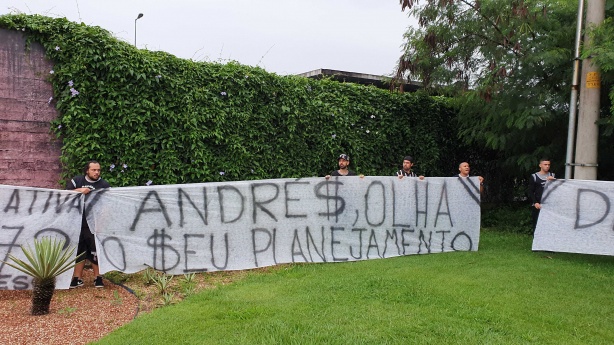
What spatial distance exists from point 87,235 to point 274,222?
2.49m

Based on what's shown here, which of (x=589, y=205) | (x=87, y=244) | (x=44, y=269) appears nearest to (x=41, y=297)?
(x=44, y=269)

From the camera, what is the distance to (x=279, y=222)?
7.20 meters

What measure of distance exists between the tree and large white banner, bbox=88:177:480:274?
1.90 m

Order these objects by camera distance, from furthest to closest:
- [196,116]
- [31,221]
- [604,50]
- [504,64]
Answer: [504,64] → [196,116] → [604,50] → [31,221]

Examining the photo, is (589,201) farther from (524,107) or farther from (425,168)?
(425,168)

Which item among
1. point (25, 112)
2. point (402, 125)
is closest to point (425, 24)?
point (402, 125)

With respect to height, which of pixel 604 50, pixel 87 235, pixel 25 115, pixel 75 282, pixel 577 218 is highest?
pixel 604 50

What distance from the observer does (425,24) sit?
948 centimetres

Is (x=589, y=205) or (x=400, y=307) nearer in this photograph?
(x=400, y=307)

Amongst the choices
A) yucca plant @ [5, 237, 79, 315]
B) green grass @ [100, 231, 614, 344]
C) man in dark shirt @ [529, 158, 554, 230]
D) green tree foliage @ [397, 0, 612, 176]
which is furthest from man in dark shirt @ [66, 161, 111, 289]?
man in dark shirt @ [529, 158, 554, 230]

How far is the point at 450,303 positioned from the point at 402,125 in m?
6.10

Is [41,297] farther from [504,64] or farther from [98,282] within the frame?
[504,64]

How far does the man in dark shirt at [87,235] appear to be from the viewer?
6164mm

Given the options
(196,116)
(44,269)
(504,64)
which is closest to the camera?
(44,269)
